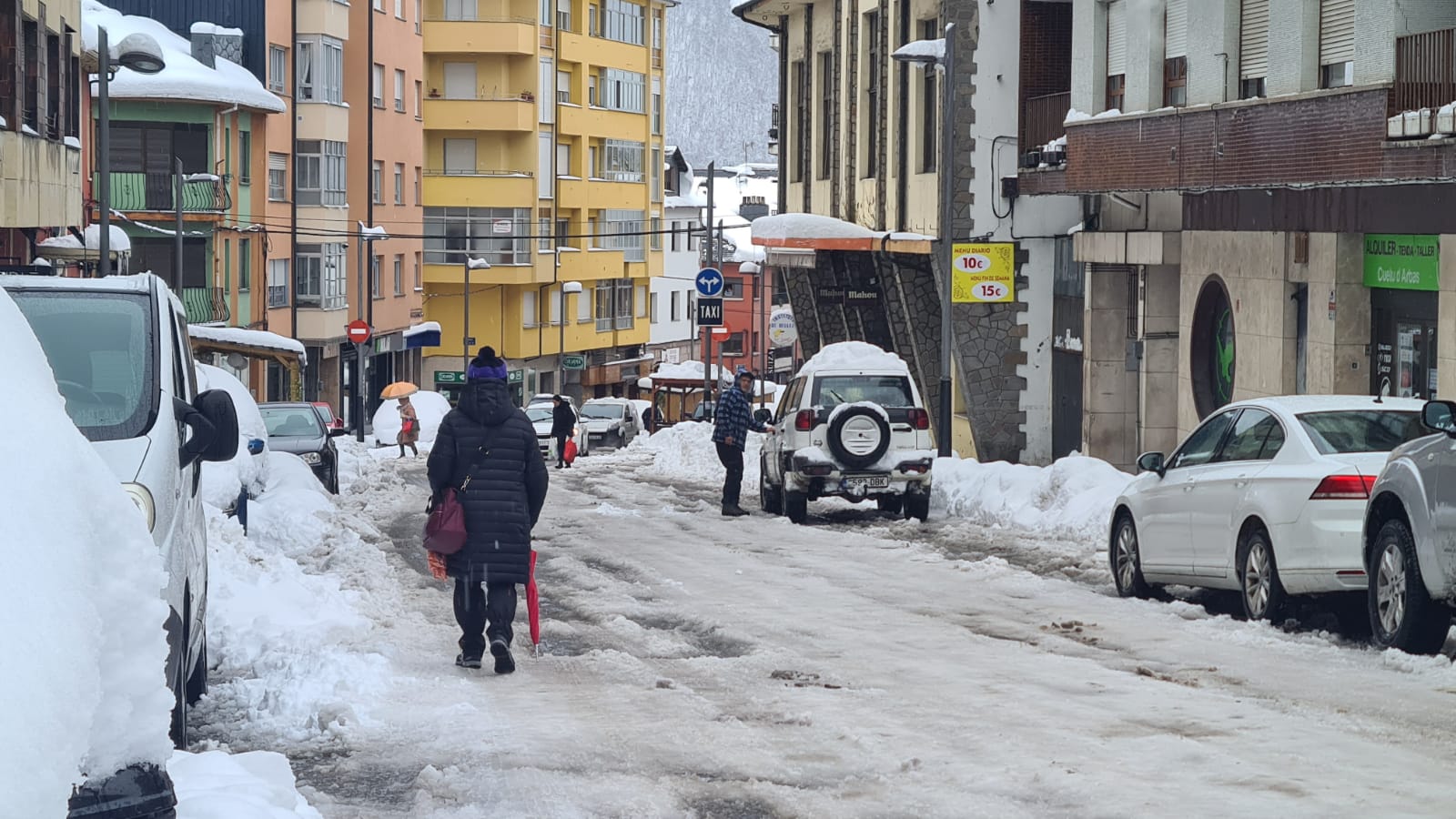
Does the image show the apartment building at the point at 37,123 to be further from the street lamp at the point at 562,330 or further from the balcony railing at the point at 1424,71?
the street lamp at the point at 562,330

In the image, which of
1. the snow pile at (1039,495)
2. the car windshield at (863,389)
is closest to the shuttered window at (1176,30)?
the car windshield at (863,389)

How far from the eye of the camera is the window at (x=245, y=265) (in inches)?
2222

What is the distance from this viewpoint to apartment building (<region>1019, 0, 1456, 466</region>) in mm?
18672

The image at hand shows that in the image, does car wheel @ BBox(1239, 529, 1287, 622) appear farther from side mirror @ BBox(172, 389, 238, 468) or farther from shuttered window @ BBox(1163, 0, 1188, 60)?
shuttered window @ BBox(1163, 0, 1188, 60)

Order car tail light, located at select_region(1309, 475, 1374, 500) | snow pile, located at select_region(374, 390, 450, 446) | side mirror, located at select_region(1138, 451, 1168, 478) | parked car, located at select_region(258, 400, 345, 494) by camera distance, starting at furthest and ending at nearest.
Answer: snow pile, located at select_region(374, 390, 450, 446) < parked car, located at select_region(258, 400, 345, 494) < side mirror, located at select_region(1138, 451, 1168, 478) < car tail light, located at select_region(1309, 475, 1374, 500)

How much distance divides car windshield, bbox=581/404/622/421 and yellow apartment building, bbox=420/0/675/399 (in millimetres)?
17021

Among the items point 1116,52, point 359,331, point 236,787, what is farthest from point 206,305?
point 236,787

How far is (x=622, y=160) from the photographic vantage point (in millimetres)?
90188

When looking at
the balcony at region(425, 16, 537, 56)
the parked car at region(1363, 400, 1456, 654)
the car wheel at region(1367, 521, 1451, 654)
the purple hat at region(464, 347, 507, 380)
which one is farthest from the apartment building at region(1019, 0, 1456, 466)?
the balcony at region(425, 16, 537, 56)

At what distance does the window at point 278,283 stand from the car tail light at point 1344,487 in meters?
49.7

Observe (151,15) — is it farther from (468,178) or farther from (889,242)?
(889,242)

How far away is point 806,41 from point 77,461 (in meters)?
42.2

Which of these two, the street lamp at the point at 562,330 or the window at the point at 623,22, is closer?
the street lamp at the point at 562,330

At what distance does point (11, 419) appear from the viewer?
166 inches
